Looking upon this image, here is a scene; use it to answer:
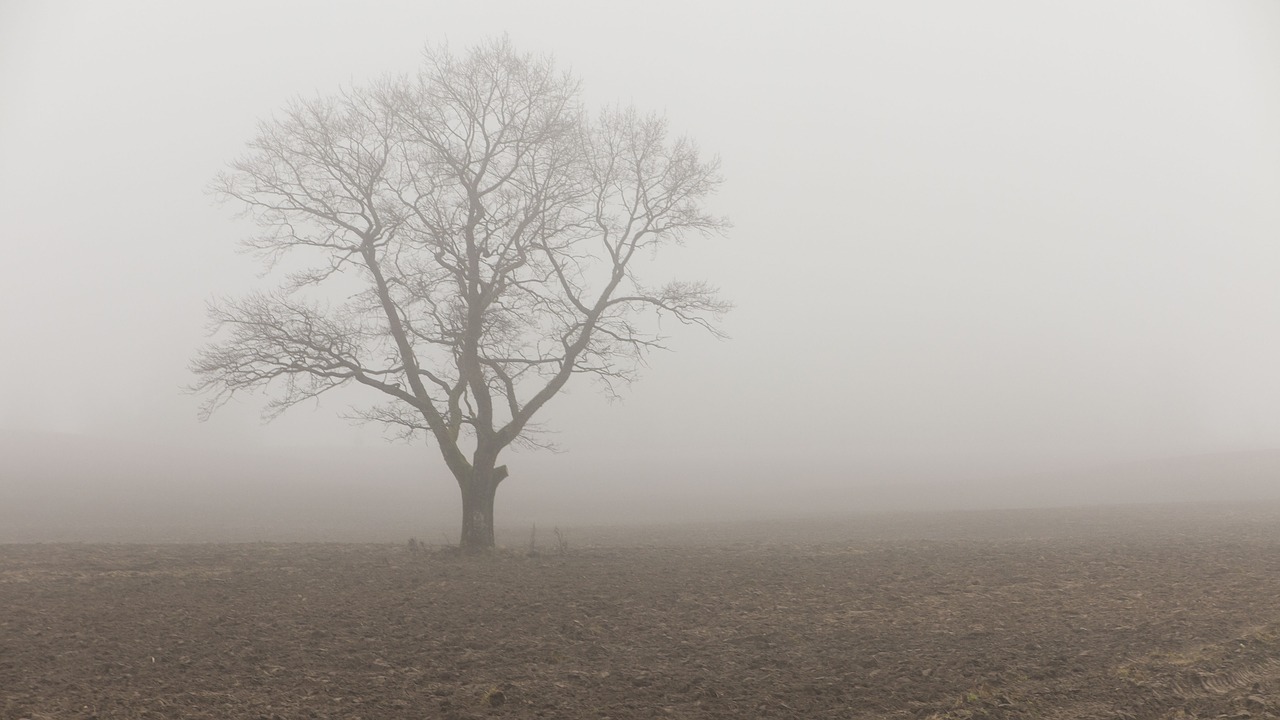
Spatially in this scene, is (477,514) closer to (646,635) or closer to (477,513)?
(477,513)

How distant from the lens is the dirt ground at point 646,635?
322 inches

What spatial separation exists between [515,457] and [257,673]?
8919 cm

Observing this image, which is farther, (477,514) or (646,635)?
(477,514)

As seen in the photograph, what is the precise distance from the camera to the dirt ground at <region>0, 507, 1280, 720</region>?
8.17m

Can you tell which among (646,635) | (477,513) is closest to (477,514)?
(477,513)

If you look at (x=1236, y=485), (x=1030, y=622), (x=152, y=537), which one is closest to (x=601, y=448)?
(x=1236, y=485)

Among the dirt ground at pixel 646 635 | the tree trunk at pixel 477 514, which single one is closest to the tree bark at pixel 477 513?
the tree trunk at pixel 477 514

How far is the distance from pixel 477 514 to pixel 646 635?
381 inches

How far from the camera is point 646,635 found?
11383mm

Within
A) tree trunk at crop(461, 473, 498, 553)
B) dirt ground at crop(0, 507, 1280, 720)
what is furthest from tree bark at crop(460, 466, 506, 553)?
dirt ground at crop(0, 507, 1280, 720)

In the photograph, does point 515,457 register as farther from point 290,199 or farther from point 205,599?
point 205,599

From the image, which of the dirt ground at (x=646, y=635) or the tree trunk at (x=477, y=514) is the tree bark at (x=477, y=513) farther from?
the dirt ground at (x=646, y=635)

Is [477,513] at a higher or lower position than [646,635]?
higher

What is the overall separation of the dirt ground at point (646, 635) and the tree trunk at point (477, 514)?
1384 mm
